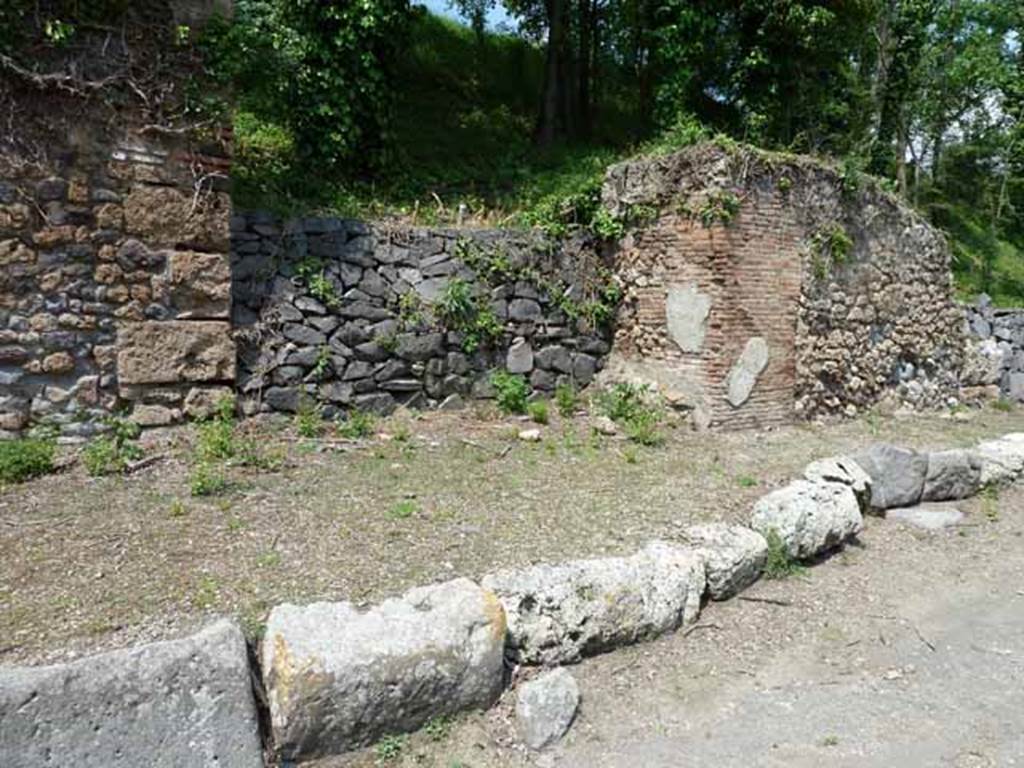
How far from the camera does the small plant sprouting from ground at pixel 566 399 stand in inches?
269

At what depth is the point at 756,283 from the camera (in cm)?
658

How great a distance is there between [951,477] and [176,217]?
254 inches

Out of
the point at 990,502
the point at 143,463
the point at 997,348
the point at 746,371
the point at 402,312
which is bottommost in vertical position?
the point at 143,463

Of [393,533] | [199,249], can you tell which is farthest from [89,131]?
[393,533]

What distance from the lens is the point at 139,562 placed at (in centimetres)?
323

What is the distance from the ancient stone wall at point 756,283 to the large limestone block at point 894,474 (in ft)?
4.92

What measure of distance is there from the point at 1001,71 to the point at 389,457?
59.5 feet

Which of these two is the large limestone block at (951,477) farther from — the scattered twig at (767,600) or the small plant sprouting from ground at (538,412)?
the small plant sprouting from ground at (538,412)

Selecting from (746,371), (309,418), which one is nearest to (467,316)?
(309,418)

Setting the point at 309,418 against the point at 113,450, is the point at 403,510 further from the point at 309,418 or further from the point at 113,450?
the point at 113,450

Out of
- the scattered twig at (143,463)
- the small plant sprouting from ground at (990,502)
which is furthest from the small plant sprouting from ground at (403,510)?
the small plant sprouting from ground at (990,502)

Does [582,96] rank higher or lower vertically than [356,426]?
higher

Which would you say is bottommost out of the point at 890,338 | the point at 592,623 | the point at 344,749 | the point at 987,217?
the point at 344,749

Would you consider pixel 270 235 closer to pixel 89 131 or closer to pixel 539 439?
pixel 89 131
